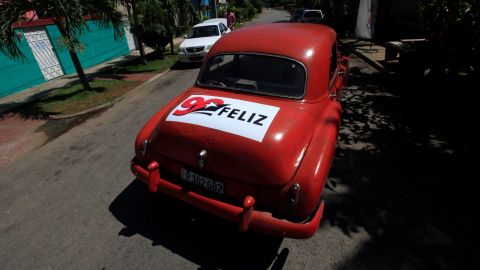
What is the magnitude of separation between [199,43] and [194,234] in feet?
32.4

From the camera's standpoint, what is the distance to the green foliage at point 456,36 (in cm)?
563

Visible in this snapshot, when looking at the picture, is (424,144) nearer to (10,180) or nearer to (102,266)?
(102,266)

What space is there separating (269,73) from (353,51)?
11.5m

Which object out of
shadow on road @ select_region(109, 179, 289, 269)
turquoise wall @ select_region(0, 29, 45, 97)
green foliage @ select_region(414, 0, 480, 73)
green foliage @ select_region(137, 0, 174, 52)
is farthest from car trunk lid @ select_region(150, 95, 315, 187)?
green foliage @ select_region(137, 0, 174, 52)

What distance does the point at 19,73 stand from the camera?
9.20 m

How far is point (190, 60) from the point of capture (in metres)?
11.3

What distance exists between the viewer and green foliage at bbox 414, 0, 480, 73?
563 cm

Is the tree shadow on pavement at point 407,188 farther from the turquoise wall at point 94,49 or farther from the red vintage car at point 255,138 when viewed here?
the turquoise wall at point 94,49

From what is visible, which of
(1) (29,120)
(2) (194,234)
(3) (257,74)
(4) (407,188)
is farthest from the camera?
(1) (29,120)

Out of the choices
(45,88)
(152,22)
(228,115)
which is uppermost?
(152,22)

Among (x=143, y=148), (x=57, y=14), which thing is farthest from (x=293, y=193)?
(x=57, y=14)

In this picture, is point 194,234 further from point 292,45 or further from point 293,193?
point 292,45

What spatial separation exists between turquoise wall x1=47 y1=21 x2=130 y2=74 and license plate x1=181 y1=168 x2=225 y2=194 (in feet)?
37.0

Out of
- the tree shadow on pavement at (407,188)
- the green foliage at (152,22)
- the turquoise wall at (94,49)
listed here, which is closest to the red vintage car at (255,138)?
the tree shadow on pavement at (407,188)
